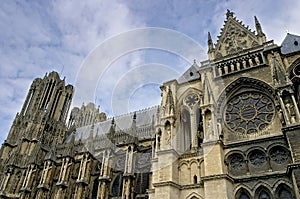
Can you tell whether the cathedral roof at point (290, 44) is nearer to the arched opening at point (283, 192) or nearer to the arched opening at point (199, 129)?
the arched opening at point (199, 129)

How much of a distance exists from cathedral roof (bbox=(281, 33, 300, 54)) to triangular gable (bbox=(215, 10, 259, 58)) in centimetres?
207

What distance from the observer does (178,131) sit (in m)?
16.2

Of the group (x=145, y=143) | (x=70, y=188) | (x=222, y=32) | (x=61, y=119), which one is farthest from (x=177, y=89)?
(x=61, y=119)

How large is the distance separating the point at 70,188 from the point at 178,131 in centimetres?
1532

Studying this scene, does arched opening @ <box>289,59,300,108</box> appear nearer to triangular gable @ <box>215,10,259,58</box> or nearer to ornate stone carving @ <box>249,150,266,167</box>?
triangular gable @ <box>215,10,259,58</box>

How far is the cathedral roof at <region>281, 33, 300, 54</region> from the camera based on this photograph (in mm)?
17087

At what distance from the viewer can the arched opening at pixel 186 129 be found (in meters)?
16.4

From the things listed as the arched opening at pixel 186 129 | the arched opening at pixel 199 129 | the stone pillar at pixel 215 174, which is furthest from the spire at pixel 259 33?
the stone pillar at pixel 215 174

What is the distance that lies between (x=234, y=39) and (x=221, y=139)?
835 centimetres

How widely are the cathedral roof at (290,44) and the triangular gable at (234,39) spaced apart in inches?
81.6

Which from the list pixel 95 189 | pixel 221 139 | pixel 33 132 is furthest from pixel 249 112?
pixel 33 132

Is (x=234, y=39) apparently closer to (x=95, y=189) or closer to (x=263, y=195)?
(x=263, y=195)

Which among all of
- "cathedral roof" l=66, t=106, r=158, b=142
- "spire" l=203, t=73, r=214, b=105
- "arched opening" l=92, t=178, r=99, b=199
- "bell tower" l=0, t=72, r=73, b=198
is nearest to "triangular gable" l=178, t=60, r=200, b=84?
"spire" l=203, t=73, r=214, b=105

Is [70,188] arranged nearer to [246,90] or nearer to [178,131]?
[178,131]
